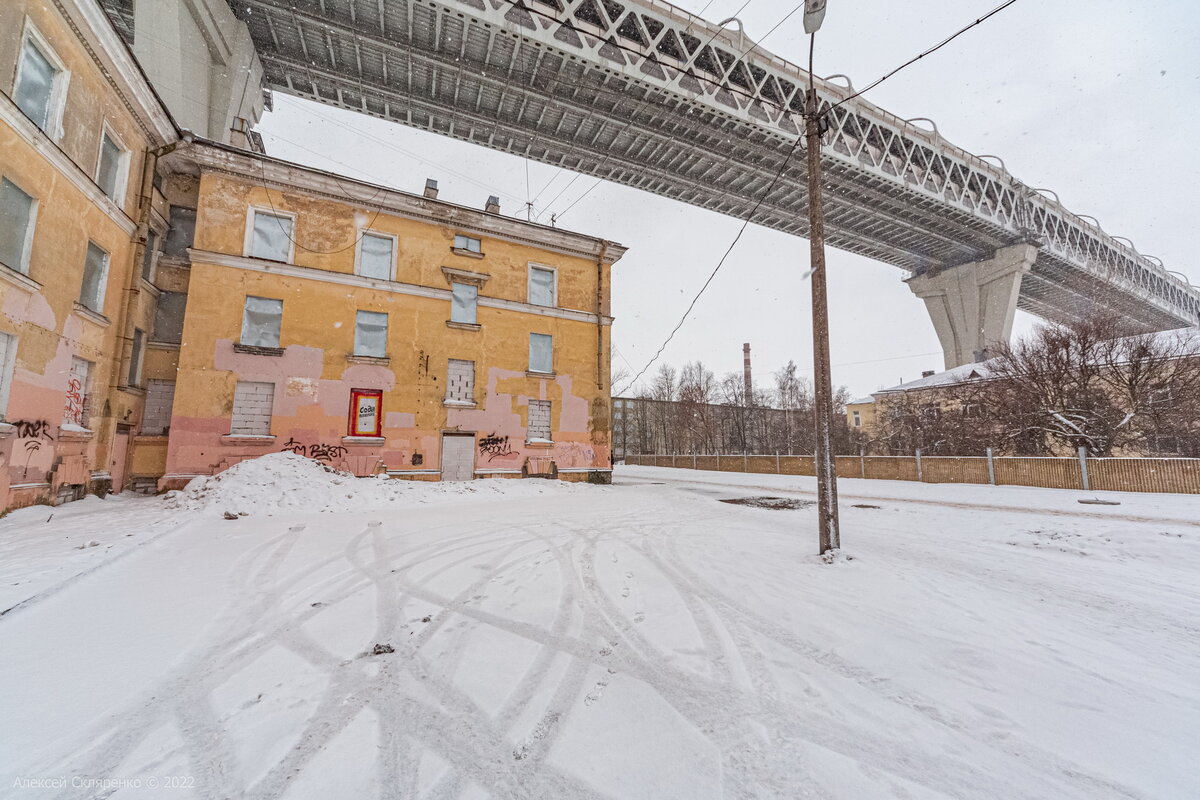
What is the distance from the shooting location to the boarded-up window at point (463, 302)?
658 inches

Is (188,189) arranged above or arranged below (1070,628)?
above

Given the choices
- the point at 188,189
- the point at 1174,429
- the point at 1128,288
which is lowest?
the point at 1174,429

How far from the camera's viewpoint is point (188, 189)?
14.2 m

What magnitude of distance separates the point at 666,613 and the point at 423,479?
1314 centimetres

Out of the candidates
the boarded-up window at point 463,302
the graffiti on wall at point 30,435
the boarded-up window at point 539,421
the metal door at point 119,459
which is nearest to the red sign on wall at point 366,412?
the boarded-up window at point 463,302

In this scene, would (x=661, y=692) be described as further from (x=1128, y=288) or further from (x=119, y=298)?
(x=1128, y=288)

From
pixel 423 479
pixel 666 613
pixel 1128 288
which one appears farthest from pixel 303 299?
pixel 1128 288

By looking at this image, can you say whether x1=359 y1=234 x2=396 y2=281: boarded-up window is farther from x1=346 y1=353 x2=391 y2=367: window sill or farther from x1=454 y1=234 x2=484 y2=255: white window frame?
x1=346 y1=353 x2=391 y2=367: window sill

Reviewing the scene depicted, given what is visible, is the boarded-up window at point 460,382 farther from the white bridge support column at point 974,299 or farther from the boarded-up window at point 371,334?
the white bridge support column at point 974,299

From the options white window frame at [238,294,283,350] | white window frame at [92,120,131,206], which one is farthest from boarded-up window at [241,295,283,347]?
white window frame at [92,120,131,206]

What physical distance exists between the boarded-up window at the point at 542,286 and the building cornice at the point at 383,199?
100 centimetres

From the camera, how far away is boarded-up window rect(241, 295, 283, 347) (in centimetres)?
1399

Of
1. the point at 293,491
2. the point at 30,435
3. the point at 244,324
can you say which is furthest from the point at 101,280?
the point at 293,491

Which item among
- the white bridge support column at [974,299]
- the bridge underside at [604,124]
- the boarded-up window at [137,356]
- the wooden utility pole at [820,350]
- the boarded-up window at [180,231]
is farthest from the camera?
the white bridge support column at [974,299]
